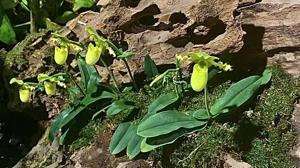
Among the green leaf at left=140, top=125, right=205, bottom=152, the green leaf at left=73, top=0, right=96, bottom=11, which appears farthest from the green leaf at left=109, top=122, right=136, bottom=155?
the green leaf at left=73, top=0, right=96, bottom=11

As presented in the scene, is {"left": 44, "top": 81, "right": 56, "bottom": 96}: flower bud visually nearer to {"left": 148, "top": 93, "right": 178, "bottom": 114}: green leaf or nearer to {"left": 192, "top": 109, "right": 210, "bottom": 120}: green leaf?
{"left": 148, "top": 93, "right": 178, "bottom": 114}: green leaf

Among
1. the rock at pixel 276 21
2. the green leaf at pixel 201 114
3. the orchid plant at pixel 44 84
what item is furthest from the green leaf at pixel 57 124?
the rock at pixel 276 21

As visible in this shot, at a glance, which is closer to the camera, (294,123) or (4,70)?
(294,123)

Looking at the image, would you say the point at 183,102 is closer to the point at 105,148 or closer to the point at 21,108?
the point at 105,148

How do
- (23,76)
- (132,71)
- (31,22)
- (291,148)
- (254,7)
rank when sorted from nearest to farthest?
(291,148)
(254,7)
(132,71)
(23,76)
(31,22)

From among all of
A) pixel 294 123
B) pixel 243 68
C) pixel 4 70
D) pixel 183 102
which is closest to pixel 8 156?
pixel 4 70

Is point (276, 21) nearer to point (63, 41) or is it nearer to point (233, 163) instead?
point (233, 163)

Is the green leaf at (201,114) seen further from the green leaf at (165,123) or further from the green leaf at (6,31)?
the green leaf at (6,31)
